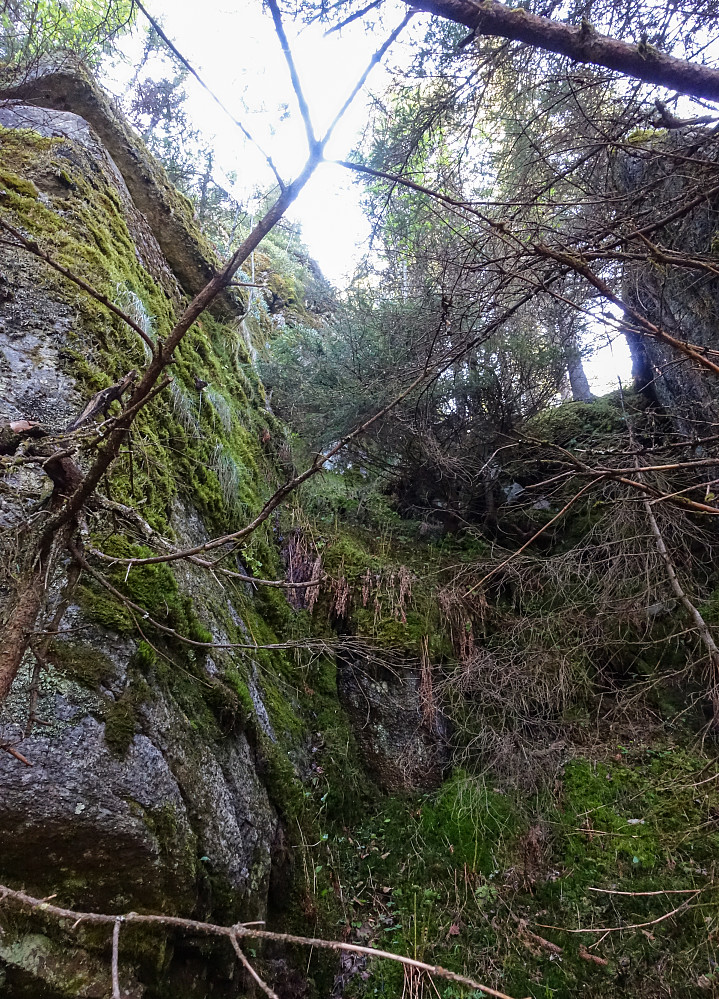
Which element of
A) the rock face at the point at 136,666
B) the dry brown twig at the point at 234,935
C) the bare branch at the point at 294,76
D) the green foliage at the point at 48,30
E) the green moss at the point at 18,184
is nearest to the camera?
the dry brown twig at the point at 234,935

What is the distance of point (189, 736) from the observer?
8.13 feet

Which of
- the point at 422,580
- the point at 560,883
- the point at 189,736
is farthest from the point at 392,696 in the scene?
the point at 189,736

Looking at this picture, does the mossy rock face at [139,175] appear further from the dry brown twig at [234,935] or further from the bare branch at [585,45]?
the dry brown twig at [234,935]

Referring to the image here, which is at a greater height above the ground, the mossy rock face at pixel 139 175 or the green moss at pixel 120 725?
the mossy rock face at pixel 139 175

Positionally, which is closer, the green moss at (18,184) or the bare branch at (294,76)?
the bare branch at (294,76)

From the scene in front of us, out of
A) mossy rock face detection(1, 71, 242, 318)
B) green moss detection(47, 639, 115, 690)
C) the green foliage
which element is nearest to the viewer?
green moss detection(47, 639, 115, 690)

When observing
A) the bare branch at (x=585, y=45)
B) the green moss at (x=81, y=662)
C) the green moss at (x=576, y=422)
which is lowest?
the green moss at (x=81, y=662)

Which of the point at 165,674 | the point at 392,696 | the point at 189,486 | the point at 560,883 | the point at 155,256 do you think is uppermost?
the point at 155,256

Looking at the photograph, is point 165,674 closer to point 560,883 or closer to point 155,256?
point 560,883

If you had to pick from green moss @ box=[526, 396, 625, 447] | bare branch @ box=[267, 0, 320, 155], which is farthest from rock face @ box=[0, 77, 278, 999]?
green moss @ box=[526, 396, 625, 447]

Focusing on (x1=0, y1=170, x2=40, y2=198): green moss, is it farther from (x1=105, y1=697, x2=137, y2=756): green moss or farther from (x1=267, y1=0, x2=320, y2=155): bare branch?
(x1=105, y1=697, x2=137, y2=756): green moss

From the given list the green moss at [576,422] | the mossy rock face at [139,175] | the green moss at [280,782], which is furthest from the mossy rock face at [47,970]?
the green moss at [576,422]

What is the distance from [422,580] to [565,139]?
3.49m

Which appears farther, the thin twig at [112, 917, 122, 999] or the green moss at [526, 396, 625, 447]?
the green moss at [526, 396, 625, 447]
